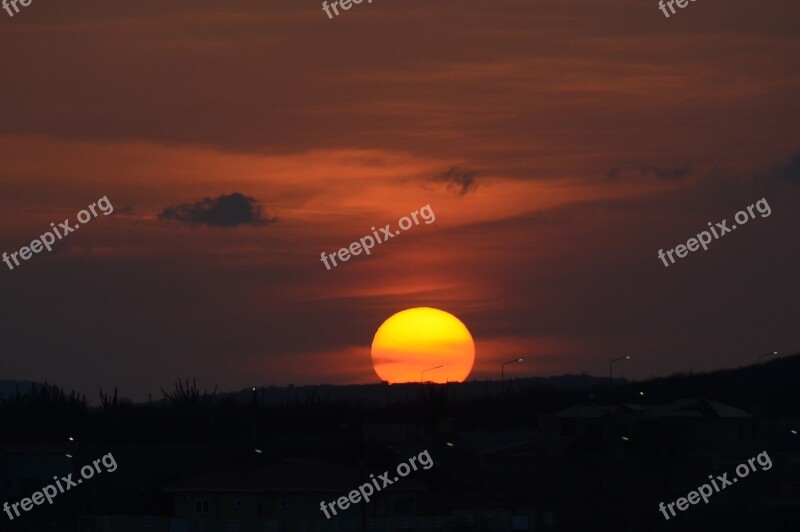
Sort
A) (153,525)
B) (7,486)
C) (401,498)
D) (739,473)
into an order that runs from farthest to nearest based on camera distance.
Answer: (739,473) → (7,486) → (401,498) → (153,525)

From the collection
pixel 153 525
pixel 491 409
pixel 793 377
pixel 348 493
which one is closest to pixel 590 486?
pixel 348 493

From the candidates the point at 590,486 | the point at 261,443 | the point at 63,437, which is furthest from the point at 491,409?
the point at 590,486

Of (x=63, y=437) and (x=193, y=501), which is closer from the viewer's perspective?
(x=193, y=501)

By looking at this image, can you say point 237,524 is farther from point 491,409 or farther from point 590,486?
point 491,409

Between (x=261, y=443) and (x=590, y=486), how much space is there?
3107 cm

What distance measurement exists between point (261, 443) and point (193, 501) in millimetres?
40620

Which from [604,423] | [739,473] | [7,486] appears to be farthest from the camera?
[604,423]

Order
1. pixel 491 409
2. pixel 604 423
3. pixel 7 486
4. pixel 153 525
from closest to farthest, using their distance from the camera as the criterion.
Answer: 1. pixel 153 525
2. pixel 7 486
3. pixel 604 423
4. pixel 491 409

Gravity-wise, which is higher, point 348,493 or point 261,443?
point 261,443

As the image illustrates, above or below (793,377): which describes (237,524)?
below

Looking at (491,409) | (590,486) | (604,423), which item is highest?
(491,409)

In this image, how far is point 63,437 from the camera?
98.5m

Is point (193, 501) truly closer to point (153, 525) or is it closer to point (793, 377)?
point (153, 525)

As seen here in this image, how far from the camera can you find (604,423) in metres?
95.8
